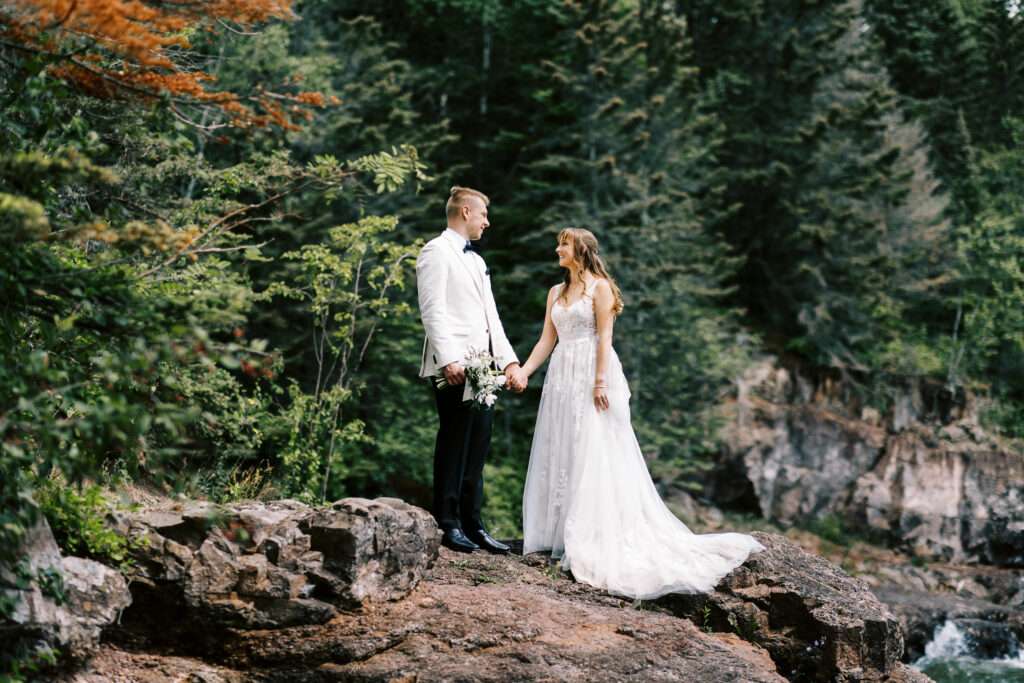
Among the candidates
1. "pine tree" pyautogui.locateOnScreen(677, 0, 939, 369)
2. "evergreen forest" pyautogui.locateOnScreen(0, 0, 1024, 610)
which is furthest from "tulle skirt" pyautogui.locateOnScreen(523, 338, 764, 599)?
"pine tree" pyautogui.locateOnScreen(677, 0, 939, 369)

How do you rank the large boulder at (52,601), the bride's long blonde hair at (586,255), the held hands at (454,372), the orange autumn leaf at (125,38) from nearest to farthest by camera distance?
the large boulder at (52,601) → the orange autumn leaf at (125,38) → the held hands at (454,372) → the bride's long blonde hair at (586,255)

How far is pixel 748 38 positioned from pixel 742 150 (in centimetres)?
330

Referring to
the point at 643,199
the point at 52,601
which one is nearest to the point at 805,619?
the point at 52,601

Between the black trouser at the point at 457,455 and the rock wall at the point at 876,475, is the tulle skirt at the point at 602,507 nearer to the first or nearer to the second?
the black trouser at the point at 457,455

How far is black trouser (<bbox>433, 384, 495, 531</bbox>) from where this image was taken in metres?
4.92

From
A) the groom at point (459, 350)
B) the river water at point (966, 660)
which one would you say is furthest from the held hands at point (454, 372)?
the river water at point (966, 660)

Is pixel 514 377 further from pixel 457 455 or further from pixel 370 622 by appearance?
pixel 370 622

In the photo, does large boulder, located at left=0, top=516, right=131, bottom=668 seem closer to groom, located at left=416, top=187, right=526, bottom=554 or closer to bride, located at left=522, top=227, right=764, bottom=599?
groom, located at left=416, top=187, right=526, bottom=554

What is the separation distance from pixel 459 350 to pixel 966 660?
11.0 m

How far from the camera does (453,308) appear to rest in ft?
16.7

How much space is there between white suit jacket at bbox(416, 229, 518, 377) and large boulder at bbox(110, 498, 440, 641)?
1.15m

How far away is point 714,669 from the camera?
3.88 m

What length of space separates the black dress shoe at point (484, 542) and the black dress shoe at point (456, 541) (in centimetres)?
19

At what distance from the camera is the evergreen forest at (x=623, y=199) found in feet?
27.5
